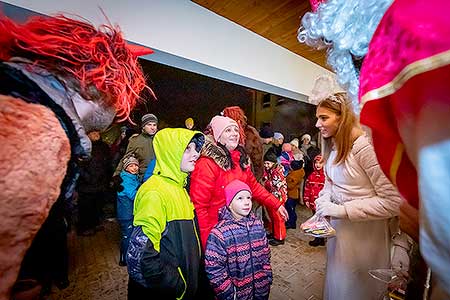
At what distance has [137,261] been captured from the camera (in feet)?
2.98

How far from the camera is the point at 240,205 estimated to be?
1335 mm

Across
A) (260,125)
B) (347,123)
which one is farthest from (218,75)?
(260,125)

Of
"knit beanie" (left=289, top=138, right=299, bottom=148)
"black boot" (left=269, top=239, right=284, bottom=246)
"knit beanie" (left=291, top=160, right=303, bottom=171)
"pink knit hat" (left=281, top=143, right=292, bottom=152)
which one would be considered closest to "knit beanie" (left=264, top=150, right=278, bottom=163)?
"pink knit hat" (left=281, top=143, right=292, bottom=152)

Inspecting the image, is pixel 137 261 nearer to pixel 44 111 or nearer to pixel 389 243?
pixel 44 111

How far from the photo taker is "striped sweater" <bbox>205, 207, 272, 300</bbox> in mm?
1160

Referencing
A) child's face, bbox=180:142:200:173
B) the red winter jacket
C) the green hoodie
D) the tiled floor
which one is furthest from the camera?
the tiled floor

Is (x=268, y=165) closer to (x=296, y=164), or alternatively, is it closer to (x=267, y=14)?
(x=296, y=164)

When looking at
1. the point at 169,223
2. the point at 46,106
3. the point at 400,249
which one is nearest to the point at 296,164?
the point at 400,249

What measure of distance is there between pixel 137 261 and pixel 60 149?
65 cm

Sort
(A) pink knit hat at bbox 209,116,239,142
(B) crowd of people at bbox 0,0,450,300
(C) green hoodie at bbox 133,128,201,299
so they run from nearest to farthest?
1. (B) crowd of people at bbox 0,0,450,300
2. (C) green hoodie at bbox 133,128,201,299
3. (A) pink knit hat at bbox 209,116,239,142

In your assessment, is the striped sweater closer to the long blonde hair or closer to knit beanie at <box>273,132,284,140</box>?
the long blonde hair

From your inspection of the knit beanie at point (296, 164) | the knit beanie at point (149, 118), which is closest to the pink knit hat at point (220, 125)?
the knit beanie at point (149, 118)

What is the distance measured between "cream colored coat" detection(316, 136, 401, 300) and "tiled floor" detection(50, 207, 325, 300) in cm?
76

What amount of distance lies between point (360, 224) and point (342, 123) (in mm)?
495
